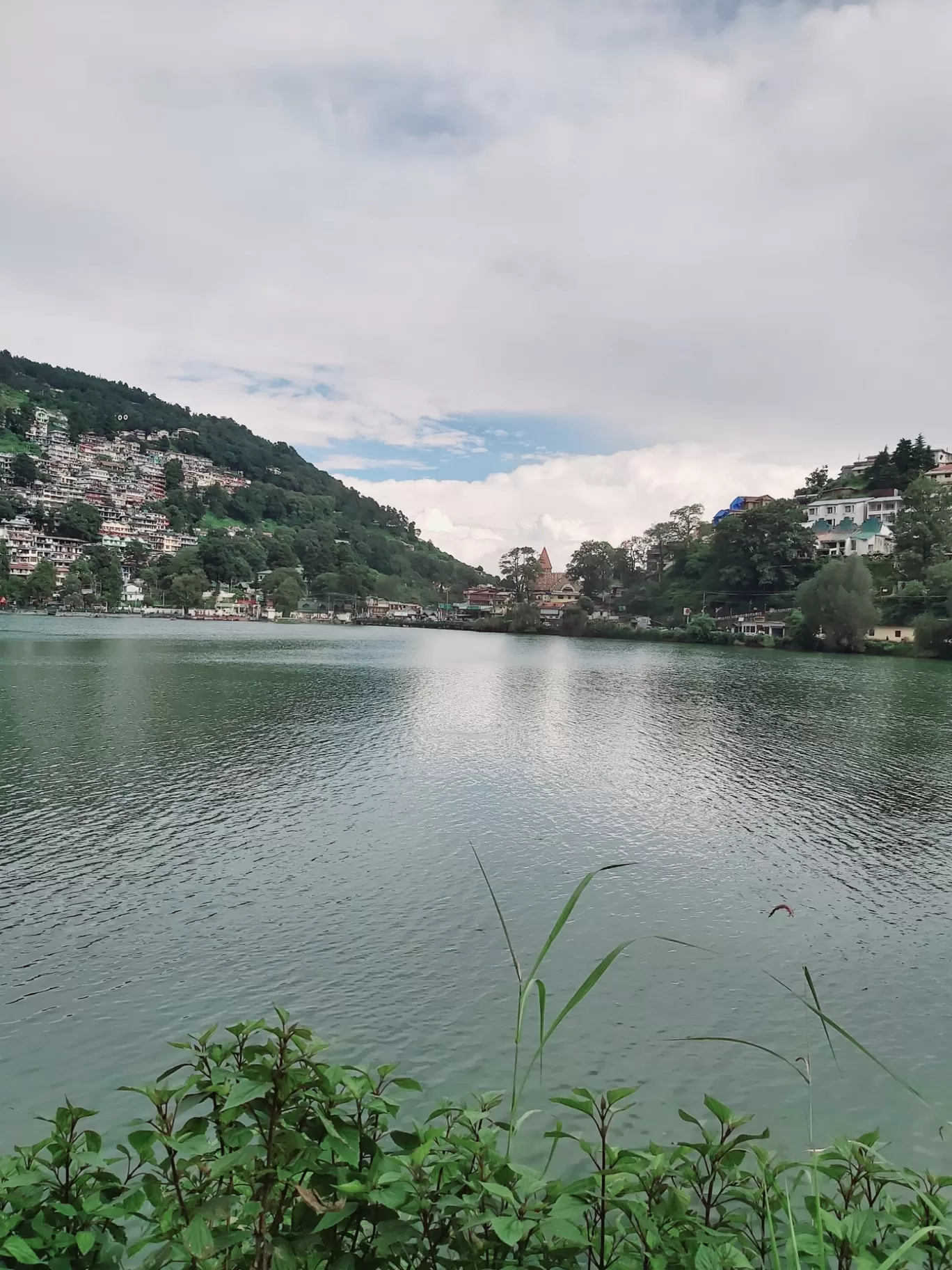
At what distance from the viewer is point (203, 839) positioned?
13461 millimetres

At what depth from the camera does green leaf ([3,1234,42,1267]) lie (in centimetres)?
246

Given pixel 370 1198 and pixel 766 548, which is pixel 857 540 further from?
pixel 370 1198

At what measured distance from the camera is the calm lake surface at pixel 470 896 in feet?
23.5

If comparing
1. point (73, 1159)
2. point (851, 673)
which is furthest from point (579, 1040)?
point (851, 673)

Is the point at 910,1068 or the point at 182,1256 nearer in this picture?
the point at 182,1256

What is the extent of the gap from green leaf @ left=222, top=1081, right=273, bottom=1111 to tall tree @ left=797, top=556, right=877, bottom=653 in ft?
245

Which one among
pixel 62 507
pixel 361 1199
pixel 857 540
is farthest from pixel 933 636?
pixel 62 507

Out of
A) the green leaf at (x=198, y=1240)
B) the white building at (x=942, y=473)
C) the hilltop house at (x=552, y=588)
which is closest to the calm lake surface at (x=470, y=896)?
the green leaf at (x=198, y=1240)

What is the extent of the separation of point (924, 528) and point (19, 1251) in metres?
86.2

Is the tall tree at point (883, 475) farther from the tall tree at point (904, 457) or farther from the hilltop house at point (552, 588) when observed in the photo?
the hilltop house at point (552, 588)

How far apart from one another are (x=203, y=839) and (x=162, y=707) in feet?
52.5

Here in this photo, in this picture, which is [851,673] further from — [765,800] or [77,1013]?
[77,1013]

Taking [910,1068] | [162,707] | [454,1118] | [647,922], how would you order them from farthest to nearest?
[162,707]
[647,922]
[910,1068]
[454,1118]

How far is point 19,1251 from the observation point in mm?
2479
